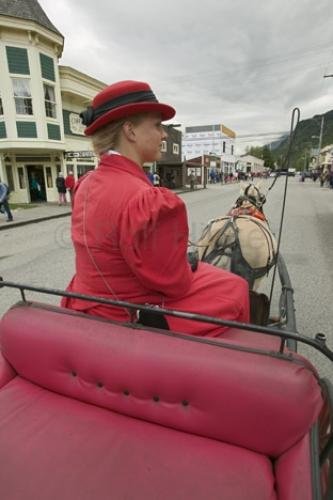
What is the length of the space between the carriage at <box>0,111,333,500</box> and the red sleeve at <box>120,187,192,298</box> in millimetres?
163

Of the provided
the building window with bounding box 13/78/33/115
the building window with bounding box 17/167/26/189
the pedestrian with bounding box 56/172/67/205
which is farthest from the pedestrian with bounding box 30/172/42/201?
the building window with bounding box 13/78/33/115

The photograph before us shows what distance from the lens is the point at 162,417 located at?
1.30 m

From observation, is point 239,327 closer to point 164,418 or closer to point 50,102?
point 164,418

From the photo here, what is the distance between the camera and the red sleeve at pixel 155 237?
1260 mm

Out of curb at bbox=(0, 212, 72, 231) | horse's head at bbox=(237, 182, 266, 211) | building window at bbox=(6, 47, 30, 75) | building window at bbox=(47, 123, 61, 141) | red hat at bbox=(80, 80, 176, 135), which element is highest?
building window at bbox=(6, 47, 30, 75)

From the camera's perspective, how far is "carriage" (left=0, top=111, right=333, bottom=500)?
3.59 ft

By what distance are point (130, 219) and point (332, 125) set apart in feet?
543

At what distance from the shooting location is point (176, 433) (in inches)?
51.1

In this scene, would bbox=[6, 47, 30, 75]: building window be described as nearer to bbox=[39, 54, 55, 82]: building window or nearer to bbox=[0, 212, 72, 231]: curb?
bbox=[39, 54, 55, 82]: building window

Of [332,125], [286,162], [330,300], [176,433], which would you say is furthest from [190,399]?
[332,125]

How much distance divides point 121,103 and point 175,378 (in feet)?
3.99

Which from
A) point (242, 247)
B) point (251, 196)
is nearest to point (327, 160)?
point (251, 196)

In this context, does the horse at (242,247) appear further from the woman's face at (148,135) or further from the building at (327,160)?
the building at (327,160)

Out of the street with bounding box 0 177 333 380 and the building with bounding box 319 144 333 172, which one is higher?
the building with bounding box 319 144 333 172
